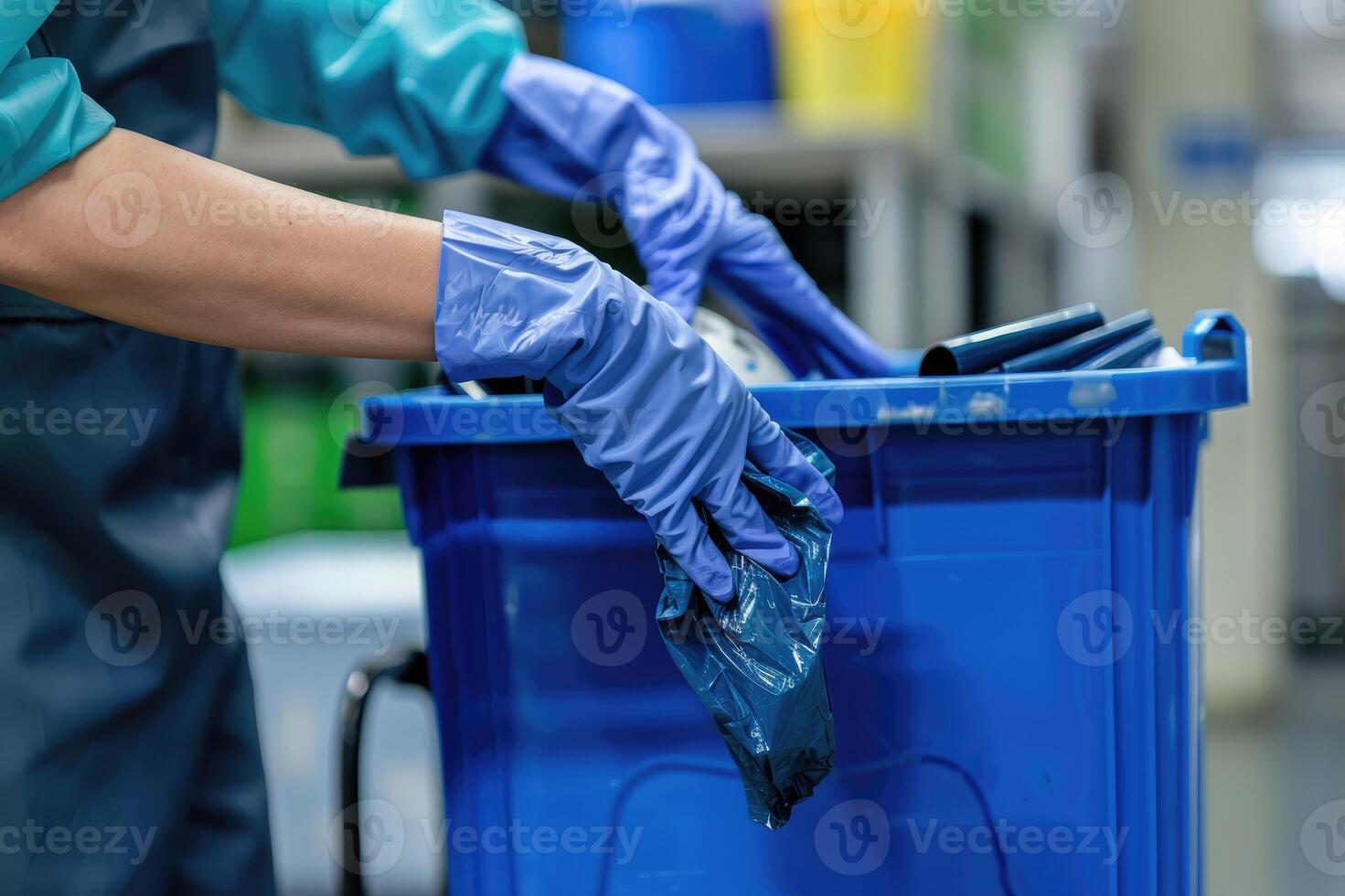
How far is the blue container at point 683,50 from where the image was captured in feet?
7.06

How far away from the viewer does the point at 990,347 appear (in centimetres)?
86

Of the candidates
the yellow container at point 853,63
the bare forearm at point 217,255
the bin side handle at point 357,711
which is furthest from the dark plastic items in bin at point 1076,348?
the yellow container at point 853,63

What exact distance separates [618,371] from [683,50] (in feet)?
5.20

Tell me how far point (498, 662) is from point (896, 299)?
4.60 feet

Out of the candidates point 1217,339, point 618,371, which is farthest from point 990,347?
point 618,371

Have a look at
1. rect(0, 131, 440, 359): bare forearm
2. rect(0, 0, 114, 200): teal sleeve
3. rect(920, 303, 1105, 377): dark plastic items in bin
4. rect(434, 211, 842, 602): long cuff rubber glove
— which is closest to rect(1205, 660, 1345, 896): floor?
rect(920, 303, 1105, 377): dark plastic items in bin

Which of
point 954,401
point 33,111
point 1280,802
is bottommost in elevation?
point 1280,802

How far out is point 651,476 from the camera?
731 mm

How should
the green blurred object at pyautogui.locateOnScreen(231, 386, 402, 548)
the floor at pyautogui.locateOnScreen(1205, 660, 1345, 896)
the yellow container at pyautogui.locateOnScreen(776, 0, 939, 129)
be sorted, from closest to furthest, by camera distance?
1. the yellow container at pyautogui.locateOnScreen(776, 0, 939, 129)
2. the green blurred object at pyautogui.locateOnScreen(231, 386, 402, 548)
3. the floor at pyautogui.locateOnScreen(1205, 660, 1345, 896)

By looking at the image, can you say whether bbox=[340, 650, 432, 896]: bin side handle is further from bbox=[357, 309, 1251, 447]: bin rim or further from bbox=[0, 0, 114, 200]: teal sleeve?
bbox=[0, 0, 114, 200]: teal sleeve

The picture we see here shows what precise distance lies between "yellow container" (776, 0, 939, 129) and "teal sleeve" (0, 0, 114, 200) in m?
1.56

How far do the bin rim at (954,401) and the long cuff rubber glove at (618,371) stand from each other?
3.2 inches

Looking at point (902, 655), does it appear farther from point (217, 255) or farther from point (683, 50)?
point (683, 50)

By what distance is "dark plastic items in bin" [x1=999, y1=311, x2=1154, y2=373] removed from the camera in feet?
2.85
